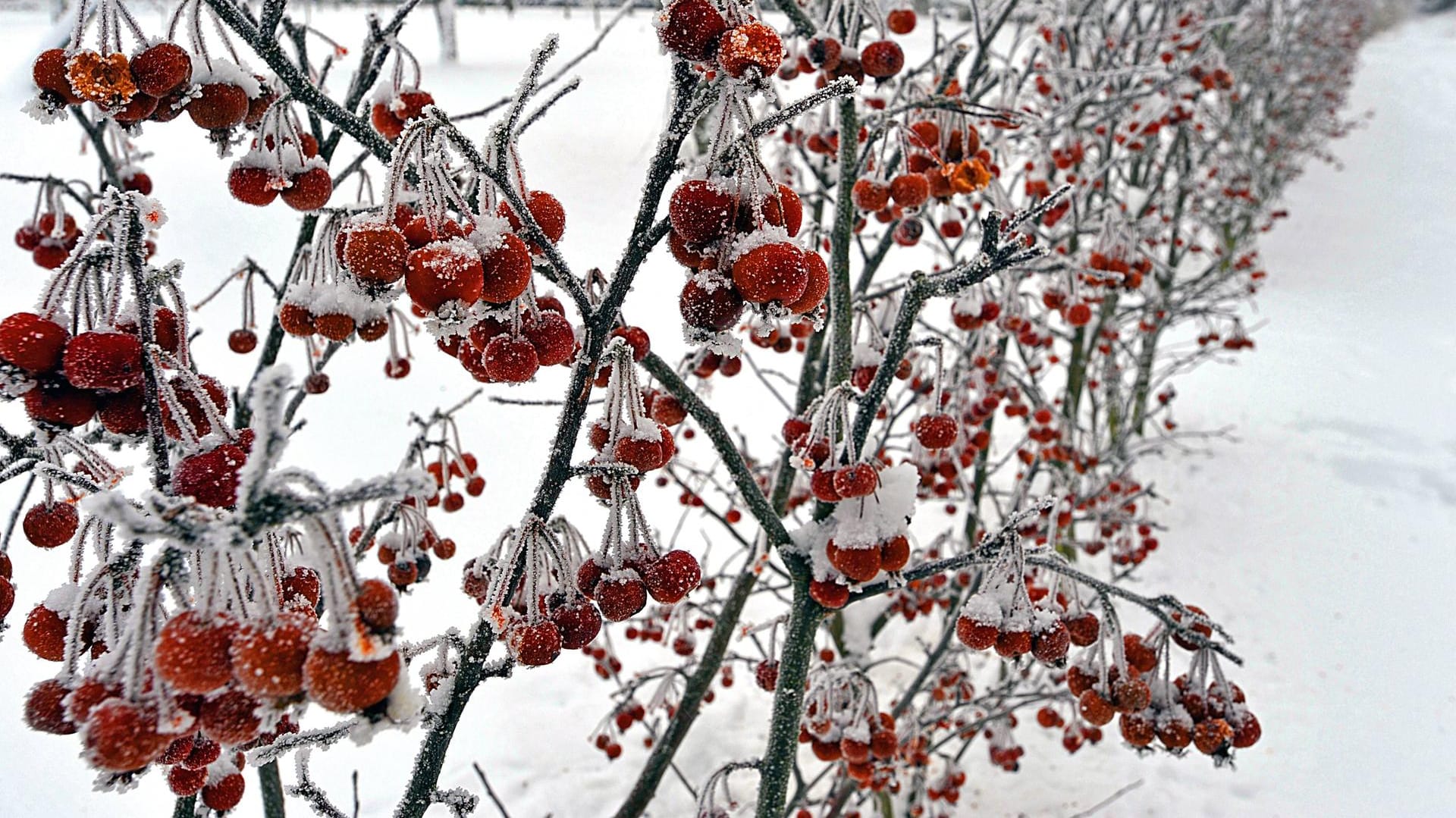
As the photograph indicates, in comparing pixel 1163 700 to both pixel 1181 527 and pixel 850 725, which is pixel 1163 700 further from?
pixel 1181 527

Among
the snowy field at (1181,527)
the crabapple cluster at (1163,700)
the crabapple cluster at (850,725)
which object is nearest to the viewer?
the crabapple cluster at (1163,700)

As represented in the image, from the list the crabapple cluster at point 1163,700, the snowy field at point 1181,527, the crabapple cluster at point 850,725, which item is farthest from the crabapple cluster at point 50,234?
the crabapple cluster at point 1163,700

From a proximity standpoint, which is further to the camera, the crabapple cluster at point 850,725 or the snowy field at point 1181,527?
the snowy field at point 1181,527

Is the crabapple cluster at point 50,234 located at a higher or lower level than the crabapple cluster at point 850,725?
higher

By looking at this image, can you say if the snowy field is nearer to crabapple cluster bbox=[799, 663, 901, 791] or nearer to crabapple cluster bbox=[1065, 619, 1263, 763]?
crabapple cluster bbox=[799, 663, 901, 791]

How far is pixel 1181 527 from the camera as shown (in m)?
6.87

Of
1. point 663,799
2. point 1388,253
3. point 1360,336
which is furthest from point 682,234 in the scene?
point 1388,253

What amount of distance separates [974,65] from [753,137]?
2.34 meters

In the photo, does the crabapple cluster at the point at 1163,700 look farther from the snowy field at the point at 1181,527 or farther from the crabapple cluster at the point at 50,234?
the crabapple cluster at the point at 50,234

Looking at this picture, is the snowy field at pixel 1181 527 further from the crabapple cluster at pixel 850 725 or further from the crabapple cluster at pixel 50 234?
the crabapple cluster at pixel 850 725

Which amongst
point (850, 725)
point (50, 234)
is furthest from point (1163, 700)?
point (50, 234)

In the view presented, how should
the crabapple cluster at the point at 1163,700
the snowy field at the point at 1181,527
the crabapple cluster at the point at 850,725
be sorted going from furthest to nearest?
1. the snowy field at the point at 1181,527
2. the crabapple cluster at the point at 850,725
3. the crabapple cluster at the point at 1163,700

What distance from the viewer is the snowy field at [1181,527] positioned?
13.1ft

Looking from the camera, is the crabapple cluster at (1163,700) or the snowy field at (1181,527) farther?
the snowy field at (1181,527)
